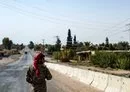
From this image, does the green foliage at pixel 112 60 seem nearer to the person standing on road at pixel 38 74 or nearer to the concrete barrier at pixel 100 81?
the concrete barrier at pixel 100 81

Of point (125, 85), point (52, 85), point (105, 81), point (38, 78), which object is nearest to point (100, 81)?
point (105, 81)

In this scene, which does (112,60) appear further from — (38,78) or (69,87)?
(38,78)

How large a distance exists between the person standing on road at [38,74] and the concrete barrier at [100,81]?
857 centimetres

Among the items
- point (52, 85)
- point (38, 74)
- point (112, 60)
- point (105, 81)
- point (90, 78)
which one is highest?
point (38, 74)

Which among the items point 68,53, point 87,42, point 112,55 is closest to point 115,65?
point 112,55

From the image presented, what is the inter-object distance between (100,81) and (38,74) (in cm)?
1016

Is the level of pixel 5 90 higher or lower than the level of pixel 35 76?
lower

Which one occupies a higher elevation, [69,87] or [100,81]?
[100,81]

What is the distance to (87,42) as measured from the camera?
16738cm

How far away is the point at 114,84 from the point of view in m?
16.0

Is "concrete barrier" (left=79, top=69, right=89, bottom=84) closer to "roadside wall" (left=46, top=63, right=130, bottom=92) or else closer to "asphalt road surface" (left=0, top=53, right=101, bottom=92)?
"roadside wall" (left=46, top=63, right=130, bottom=92)

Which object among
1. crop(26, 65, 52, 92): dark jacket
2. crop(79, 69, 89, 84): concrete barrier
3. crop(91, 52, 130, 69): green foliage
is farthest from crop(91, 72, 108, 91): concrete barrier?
crop(91, 52, 130, 69): green foliage

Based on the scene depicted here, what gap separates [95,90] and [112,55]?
4230cm

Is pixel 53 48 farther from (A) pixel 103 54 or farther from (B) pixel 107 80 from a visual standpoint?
(B) pixel 107 80
